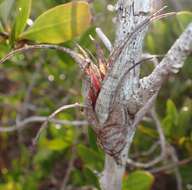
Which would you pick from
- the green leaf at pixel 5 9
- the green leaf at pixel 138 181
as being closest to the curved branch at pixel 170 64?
the green leaf at pixel 5 9

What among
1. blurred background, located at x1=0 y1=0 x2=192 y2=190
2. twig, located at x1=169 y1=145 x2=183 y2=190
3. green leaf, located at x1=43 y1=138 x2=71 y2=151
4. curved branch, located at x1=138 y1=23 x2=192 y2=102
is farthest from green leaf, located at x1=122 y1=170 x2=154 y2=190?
green leaf, located at x1=43 y1=138 x2=71 y2=151

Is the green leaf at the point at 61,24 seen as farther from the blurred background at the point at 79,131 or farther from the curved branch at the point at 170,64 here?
the blurred background at the point at 79,131

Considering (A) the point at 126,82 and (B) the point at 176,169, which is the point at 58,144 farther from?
(A) the point at 126,82

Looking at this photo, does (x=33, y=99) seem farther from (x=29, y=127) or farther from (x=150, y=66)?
(x=150, y=66)

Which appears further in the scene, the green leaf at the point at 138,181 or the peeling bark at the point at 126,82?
the green leaf at the point at 138,181

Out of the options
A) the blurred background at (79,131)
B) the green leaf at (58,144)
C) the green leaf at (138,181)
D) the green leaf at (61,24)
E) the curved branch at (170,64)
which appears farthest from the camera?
the green leaf at (58,144)

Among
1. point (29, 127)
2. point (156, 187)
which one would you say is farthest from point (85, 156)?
point (29, 127)

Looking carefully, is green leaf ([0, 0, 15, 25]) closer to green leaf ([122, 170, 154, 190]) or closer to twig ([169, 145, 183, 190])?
green leaf ([122, 170, 154, 190])
